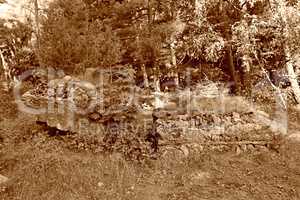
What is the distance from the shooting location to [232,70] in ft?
68.8

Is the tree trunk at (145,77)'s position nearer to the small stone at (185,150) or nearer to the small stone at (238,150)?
the small stone at (185,150)

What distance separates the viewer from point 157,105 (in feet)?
64.5

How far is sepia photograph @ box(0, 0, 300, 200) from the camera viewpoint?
12.7 m

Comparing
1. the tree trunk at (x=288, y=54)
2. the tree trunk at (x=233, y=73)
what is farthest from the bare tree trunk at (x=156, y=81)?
the tree trunk at (x=288, y=54)

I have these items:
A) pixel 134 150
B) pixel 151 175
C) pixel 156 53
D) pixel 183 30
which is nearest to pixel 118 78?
pixel 156 53

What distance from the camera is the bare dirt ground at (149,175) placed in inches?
472

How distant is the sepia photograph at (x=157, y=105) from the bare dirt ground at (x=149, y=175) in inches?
2.0

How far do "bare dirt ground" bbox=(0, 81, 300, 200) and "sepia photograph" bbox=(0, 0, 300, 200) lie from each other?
0.17 feet

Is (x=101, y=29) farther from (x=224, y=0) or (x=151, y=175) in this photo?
(x=151, y=175)

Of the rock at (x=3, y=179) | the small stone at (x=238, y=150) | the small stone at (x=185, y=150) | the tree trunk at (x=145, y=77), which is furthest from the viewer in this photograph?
the tree trunk at (x=145, y=77)

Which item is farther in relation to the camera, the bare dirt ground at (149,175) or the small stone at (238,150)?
the small stone at (238,150)

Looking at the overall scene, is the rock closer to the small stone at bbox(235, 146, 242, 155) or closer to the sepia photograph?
the sepia photograph

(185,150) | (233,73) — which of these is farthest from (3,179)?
(233,73)

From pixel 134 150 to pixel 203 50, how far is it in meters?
8.57
